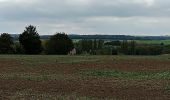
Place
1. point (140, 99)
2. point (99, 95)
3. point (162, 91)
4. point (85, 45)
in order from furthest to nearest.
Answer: point (85, 45), point (162, 91), point (99, 95), point (140, 99)

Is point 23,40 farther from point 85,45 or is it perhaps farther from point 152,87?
point 152,87

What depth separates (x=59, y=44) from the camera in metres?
96.8

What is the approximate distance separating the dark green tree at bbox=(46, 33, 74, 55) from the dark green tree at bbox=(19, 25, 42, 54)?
3.72m

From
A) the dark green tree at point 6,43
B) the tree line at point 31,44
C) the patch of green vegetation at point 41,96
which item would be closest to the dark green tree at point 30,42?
the tree line at point 31,44

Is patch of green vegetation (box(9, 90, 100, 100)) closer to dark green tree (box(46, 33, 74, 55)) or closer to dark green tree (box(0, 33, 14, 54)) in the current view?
dark green tree (box(0, 33, 14, 54))

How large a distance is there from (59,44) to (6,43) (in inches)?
441

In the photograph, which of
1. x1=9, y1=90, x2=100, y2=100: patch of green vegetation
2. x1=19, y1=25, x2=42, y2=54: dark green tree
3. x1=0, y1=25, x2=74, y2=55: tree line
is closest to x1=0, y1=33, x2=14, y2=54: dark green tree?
x1=0, y1=25, x2=74, y2=55: tree line

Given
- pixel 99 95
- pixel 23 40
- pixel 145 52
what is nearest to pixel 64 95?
pixel 99 95

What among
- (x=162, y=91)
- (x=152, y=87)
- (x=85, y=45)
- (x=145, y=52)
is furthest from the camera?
(x=85, y=45)

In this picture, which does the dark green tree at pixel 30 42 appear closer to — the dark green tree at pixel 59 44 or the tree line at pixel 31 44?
the tree line at pixel 31 44

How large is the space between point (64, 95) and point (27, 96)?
5.01ft

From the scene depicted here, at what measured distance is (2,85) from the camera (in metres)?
22.8

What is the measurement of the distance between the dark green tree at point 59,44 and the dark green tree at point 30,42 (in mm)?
3716

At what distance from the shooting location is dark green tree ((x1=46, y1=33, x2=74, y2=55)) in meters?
97.0
